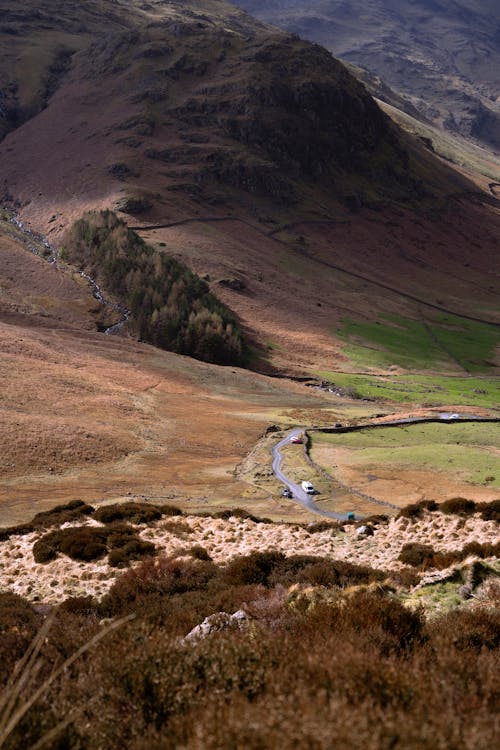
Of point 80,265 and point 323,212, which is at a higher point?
point 323,212

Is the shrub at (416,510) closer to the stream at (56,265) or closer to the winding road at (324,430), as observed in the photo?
the winding road at (324,430)

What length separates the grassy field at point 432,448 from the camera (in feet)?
158

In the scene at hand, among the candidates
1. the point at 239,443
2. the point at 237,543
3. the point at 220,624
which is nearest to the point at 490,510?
the point at 237,543

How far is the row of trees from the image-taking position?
114 m

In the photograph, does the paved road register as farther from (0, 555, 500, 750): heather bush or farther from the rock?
(0, 555, 500, 750): heather bush

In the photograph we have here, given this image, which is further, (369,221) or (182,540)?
(369,221)

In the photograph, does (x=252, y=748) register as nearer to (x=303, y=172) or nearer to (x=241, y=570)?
(x=241, y=570)

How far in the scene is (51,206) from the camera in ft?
556

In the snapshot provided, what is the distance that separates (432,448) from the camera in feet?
181

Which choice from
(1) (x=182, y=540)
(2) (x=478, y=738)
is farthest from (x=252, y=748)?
(1) (x=182, y=540)

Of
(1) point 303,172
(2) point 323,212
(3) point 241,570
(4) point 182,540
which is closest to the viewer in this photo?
(3) point 241,570

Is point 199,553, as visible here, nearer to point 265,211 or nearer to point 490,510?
point 490,510

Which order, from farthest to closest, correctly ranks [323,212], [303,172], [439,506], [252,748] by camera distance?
[303,172] → [323,212] → [439,506] → [252,748]

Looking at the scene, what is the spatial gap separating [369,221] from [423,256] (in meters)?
21.8
